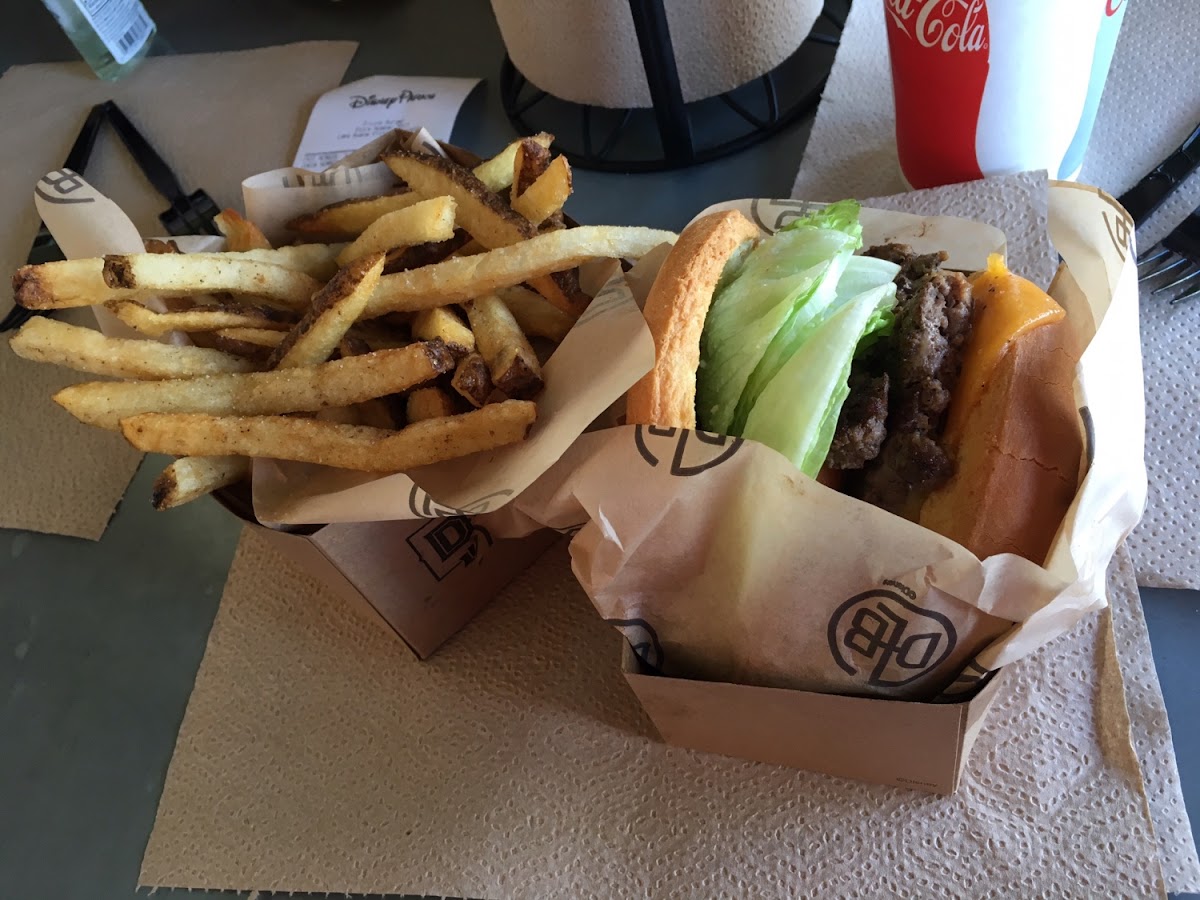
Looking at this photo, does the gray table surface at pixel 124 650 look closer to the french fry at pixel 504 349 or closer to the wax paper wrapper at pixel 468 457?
the wax paper wrapper at pixel 468 457

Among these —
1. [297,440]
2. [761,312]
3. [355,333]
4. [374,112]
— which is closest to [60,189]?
[355,333]

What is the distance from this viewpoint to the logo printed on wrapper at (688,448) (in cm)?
71

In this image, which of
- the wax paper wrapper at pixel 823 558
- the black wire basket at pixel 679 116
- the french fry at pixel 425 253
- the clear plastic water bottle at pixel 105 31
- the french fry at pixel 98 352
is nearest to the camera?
the wax paper wrapper at pixel 823 558

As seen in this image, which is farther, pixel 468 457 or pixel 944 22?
pixel 944 22

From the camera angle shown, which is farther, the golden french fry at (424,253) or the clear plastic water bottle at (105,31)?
the clear plastic water bottle at (105,31)

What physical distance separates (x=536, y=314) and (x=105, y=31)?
5.42ft

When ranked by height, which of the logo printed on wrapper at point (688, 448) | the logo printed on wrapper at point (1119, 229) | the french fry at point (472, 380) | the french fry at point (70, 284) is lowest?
the logo printed on wrapper at point (1119, 229)

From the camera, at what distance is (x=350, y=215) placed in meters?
1.06

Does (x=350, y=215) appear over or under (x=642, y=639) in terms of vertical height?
over

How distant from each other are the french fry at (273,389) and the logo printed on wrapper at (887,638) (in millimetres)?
433

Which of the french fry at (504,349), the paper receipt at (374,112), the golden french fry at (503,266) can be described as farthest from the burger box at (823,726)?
the paper receipt at (374,112)

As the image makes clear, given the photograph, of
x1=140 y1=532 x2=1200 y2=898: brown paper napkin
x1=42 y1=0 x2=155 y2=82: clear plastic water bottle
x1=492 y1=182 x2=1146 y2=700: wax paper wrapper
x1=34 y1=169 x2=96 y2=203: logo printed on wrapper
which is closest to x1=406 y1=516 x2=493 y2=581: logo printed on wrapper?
x1=140 y1=532 x2=1200 y2=898: brown paper napkin

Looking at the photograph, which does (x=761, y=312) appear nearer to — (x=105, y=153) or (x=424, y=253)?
(x=424, y=253)

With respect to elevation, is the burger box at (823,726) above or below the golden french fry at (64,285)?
below
